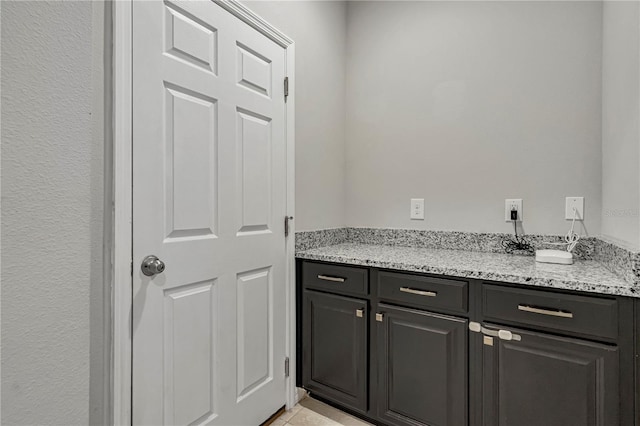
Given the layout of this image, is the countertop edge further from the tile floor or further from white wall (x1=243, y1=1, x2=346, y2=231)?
the tile floor

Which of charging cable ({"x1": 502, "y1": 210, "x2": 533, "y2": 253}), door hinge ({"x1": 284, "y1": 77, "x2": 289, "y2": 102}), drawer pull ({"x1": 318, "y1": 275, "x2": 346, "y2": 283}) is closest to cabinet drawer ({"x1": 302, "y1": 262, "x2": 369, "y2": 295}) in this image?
drawer pull ({"x1": 318, "y1": 275, "x2": 346, "y2": 283})

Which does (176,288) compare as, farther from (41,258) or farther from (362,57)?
(362,57)

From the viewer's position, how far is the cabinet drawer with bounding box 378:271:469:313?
1.54 meters

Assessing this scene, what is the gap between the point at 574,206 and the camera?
6.01 feet

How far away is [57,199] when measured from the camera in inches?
17.7

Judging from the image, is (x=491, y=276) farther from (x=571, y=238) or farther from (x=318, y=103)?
(x=318, y=103)

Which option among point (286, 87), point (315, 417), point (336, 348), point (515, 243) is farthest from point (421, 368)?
point (286, 87)

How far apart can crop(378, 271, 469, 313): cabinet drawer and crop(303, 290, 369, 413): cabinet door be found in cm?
17

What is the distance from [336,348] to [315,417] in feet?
1.34

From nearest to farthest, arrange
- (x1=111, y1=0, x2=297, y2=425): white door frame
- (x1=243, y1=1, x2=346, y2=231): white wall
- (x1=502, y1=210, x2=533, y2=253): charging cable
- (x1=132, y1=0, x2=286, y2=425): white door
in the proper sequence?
(x1=111, y1=0, x2=297, y2=425): white door frame, (x1=132, y1=0, x2=286, y2=425): white door, (x1=502, y1=210, x2=533, y2=253): charging cable, (x1=243, y1=1, x2=346, y2=231): white wall

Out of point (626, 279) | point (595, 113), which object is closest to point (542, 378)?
point (626, 279)

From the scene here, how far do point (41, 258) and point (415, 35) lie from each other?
244 cm

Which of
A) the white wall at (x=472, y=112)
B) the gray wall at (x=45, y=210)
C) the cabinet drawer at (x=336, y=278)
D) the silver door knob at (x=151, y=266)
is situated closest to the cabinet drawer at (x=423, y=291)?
the cabinet drawer at (x=336, y=278)

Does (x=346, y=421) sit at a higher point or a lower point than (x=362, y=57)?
lower
